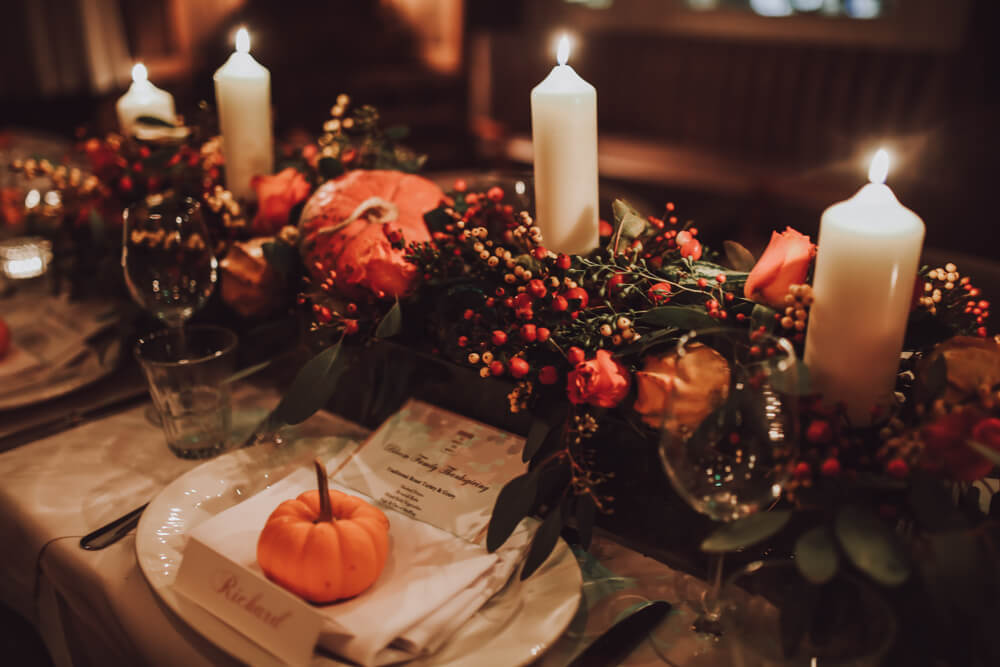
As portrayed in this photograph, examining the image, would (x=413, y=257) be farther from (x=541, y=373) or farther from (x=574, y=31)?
(x=574, y=31)

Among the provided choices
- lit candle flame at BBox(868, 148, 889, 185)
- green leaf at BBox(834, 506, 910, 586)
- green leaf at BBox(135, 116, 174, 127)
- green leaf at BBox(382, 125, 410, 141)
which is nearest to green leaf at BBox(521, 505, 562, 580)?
green leaf at BBox(834, 506, 910, 586)

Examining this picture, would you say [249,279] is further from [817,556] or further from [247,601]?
[817,556]

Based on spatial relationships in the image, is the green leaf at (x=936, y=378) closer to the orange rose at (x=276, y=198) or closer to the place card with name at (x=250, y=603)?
the place card with name at (x=250, y=603)

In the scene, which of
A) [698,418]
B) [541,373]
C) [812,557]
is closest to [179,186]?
[541,373]

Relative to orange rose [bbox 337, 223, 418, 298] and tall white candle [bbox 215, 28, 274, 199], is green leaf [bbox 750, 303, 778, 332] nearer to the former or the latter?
orange rose [bbox 337, 223, 418, 298]

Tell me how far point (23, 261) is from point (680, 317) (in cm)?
132

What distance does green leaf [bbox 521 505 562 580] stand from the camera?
68 cm

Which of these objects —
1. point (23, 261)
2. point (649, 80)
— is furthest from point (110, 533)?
point (649, 80)

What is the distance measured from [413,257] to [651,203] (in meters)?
2.91

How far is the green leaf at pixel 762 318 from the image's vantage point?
2.25 ft

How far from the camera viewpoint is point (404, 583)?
671 millimetres

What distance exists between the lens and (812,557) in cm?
55

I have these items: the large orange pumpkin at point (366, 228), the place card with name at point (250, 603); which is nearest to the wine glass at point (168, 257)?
the large orange pumpkin at point (366, 228)

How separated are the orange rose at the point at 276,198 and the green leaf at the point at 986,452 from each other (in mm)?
844
